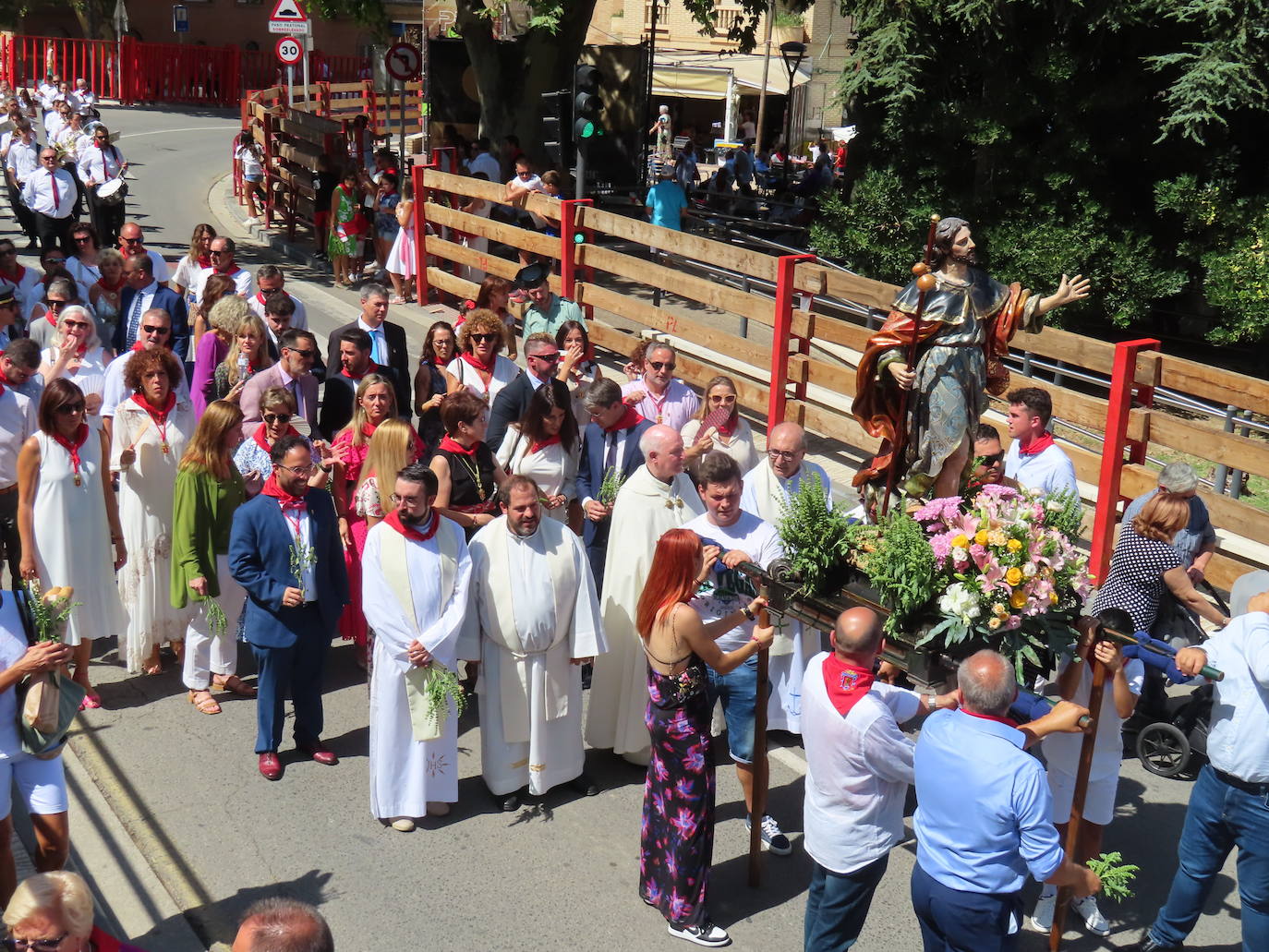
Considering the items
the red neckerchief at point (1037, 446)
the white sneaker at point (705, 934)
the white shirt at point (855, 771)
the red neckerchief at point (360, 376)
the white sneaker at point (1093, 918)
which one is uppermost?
the red neckerchief at point (360, 376)

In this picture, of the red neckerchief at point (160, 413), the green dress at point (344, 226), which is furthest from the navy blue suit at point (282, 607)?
the green dress at point (344, 226)

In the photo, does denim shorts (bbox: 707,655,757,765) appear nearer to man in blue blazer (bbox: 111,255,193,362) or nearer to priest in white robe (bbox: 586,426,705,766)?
priest in white robe (bbox: 586,426,705,766)

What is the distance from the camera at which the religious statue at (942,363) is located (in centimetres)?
616

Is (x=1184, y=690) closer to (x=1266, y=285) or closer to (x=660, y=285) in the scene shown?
(x=660, y=285)

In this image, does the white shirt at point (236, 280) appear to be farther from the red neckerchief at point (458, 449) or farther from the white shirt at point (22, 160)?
the white shirt at point (22, 160)

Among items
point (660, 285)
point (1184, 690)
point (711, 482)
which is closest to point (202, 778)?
point (711, 482)

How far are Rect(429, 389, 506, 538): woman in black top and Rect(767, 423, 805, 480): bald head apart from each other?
1511 mm

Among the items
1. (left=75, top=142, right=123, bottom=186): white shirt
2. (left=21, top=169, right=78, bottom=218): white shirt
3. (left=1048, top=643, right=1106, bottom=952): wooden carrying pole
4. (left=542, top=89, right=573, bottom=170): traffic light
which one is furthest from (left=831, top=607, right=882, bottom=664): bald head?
(left=75, top=142, right=123, bottom=186): white shirt

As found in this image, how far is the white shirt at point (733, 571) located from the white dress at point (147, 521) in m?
3.16

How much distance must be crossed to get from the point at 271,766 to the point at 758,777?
8.38ft

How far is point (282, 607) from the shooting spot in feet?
22.2

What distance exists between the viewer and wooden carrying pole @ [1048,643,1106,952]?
5.36 m

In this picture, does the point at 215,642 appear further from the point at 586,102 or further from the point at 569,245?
the point at 586,102

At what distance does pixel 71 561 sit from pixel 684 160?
71.6ft
